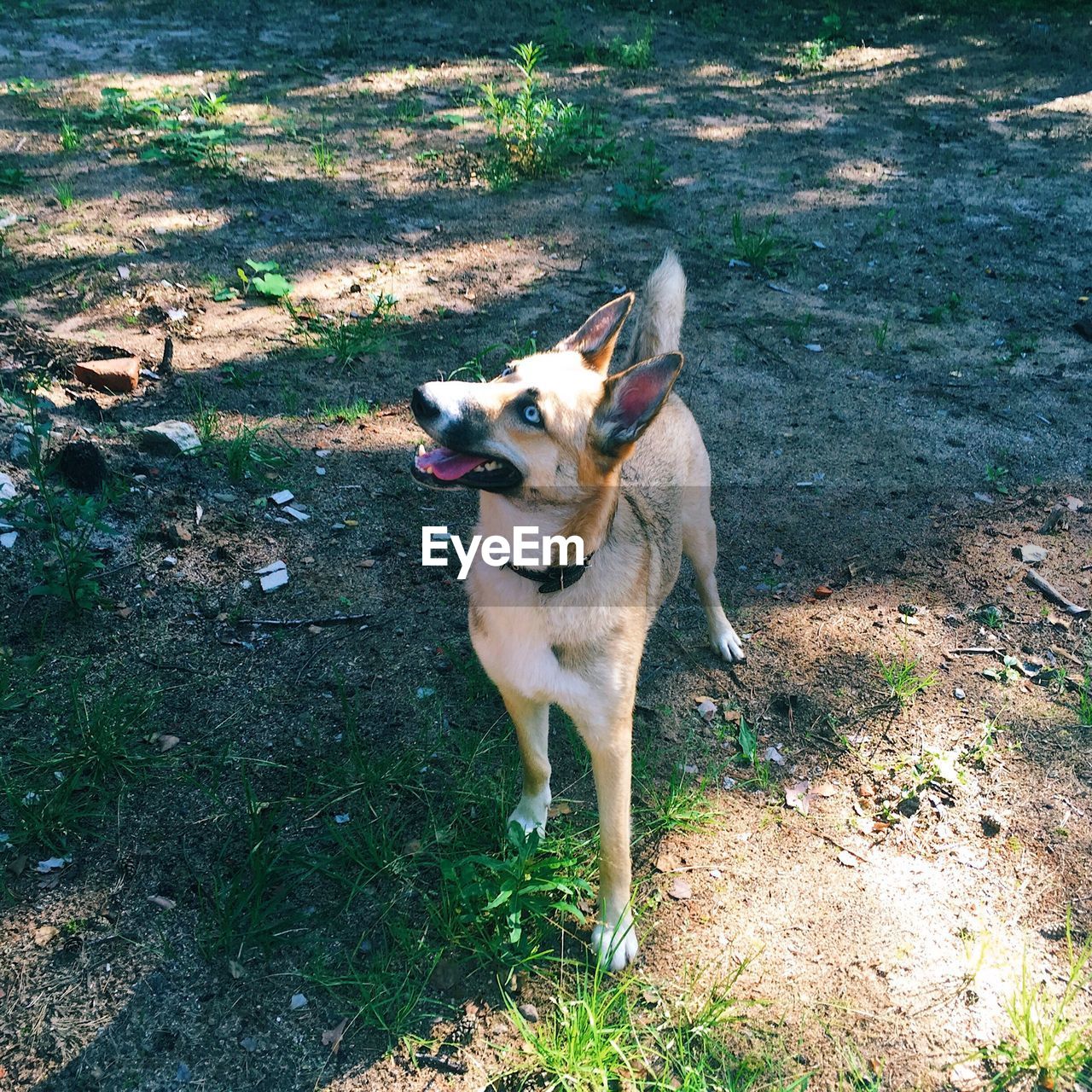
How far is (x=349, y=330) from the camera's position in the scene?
214 inches

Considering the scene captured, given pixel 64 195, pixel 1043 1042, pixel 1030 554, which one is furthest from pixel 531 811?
pixel 64 195

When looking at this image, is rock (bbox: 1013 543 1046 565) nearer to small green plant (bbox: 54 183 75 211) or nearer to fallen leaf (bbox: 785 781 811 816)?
fallen leaf (bbox: 785 781 811 816)

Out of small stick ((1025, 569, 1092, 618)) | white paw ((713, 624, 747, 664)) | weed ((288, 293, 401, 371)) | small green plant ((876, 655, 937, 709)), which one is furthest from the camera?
weed ((288, 293, 401, 371))

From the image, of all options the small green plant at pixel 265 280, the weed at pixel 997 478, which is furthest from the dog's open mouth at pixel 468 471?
the small green plant at pixel 265 280

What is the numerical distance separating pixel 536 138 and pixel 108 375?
4.43 m

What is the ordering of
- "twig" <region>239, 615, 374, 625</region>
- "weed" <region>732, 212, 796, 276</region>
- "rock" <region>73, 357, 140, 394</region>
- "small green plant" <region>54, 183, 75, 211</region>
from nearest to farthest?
"twig" <region>239, 615, 374, 625</region>, "rock" <region>73, 357, 140, 394</region>, "small green plant" <region>54, 183, 75, 211</region>, "weed" <region>732, 212, 796, 276</region>

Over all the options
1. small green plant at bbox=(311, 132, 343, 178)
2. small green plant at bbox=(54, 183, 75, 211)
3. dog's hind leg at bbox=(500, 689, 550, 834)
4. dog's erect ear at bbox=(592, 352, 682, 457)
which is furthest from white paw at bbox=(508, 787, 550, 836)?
small green plant at bbox=(311, 132, 343, 178)

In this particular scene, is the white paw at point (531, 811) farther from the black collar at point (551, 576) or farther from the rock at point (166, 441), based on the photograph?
the rock at point (166, 441)

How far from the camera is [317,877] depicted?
2854mm

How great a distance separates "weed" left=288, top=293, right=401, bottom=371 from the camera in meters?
5.27

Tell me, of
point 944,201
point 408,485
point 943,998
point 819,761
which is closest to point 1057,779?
point 819,761

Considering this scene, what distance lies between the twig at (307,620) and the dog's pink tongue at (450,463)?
1.46 meters

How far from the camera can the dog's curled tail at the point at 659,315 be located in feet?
11.2

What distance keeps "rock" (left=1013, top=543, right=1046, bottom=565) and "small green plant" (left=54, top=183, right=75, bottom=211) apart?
255 inches
